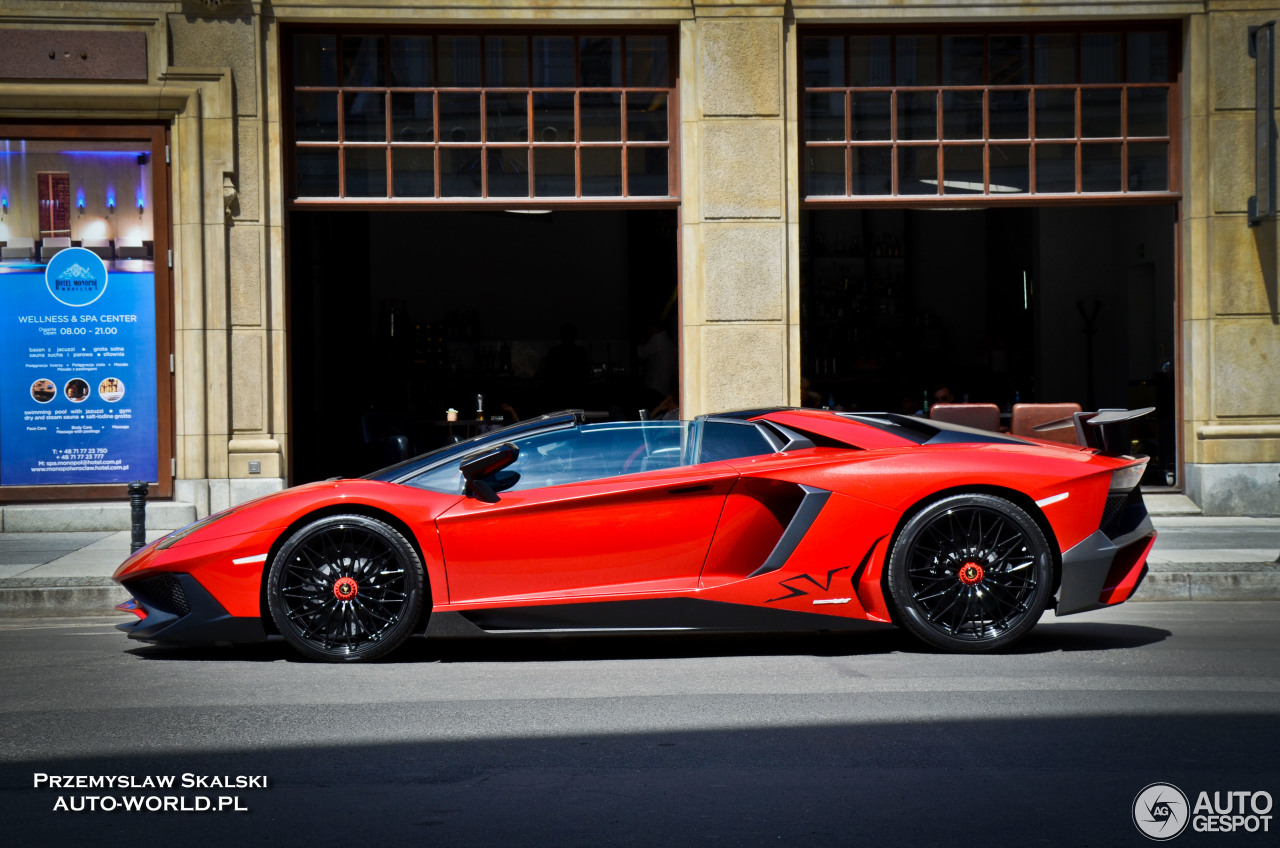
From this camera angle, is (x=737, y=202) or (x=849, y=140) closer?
(x=737, y=202)

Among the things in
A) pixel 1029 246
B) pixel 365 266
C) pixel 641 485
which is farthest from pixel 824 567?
pixel 365 266

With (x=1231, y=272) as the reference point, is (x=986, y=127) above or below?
above

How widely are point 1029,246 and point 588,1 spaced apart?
25.7 feet

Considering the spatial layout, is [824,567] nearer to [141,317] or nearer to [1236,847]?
[1236,847]

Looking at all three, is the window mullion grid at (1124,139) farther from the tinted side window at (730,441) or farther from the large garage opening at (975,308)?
the tinted side window at (730,441)

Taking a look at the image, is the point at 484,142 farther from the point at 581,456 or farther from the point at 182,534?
the point at 182,534

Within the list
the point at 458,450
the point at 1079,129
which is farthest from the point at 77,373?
the point at 1079,129

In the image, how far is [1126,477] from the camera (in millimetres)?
6266

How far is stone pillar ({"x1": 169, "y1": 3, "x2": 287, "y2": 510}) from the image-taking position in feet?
37.5

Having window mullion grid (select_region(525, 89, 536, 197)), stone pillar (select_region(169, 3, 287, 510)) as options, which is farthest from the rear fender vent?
stone pillar (select_region(169, 3, 287, 510))

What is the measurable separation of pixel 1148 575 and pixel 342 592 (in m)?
5.27

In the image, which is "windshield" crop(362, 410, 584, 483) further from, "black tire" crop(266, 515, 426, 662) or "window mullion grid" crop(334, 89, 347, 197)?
"window mullion grid" crop(334, 89, 347, 197)

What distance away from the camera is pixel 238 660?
6.30 metres

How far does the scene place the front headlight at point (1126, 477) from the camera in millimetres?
6227
